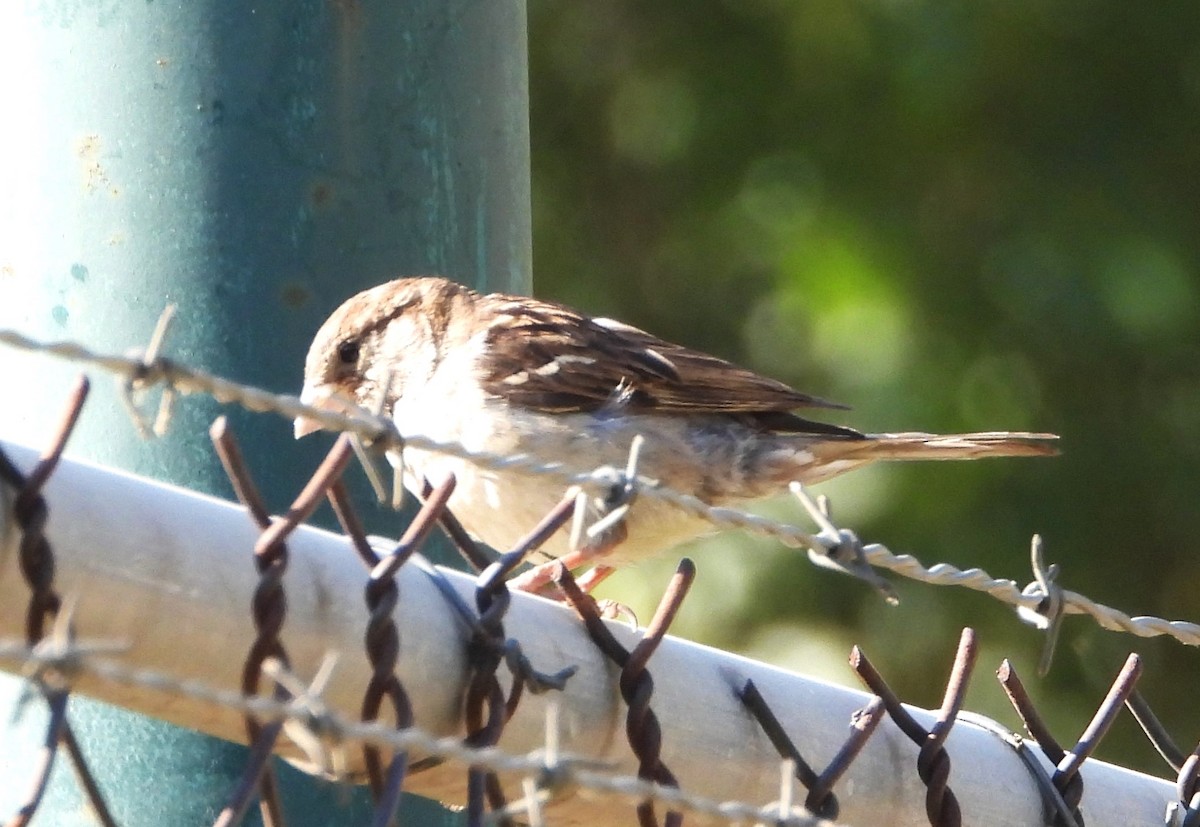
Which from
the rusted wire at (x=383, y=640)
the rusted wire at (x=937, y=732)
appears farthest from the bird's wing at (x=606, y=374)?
the rusted wire at (x=383, y=640)

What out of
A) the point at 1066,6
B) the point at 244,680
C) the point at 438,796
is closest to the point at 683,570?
the point at 438,796

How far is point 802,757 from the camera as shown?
179 centimetres

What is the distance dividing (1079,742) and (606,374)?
2.31 metres

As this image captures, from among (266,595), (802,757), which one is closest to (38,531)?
(266,595)

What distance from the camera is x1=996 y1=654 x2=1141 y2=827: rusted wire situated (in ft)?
6.47

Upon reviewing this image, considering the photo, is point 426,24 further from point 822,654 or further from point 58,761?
point 822,654

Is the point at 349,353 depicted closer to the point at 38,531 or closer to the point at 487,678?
the point at 487,678

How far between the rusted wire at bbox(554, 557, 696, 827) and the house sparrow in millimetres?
2098

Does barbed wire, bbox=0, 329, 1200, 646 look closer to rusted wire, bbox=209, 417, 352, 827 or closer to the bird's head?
rusted wire, bbox=209, 417, 352, 827

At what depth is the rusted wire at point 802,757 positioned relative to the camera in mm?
1771

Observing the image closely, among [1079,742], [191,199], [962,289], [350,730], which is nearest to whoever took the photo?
[350,730]

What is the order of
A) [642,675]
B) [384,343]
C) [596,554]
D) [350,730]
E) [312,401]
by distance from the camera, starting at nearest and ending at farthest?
[350,730], [642,675], [312,401], [596,554], [384,343]

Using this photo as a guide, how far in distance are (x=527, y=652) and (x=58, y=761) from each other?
94cm

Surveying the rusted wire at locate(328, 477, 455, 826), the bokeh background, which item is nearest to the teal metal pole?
the rusted wire at locate(328, 477, 455, 826)
